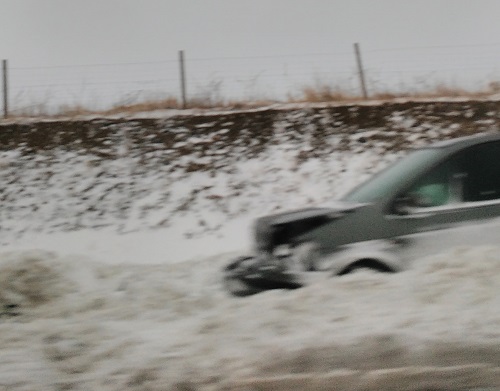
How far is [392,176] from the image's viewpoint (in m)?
5.66

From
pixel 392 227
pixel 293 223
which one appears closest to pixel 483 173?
pixel 392 227

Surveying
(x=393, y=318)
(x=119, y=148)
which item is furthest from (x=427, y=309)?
(x=119, y=148)

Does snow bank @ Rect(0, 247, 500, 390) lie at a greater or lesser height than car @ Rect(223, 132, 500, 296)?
lesser

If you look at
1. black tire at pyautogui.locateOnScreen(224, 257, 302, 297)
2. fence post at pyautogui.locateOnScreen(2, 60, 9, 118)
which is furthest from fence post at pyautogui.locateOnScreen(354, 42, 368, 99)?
black tire at pyautogui.locateOnScreen(224, 257, 302, 297)

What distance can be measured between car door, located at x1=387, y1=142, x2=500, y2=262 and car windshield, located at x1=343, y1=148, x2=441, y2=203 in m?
0.17

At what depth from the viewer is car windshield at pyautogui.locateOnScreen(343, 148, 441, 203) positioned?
5352mm

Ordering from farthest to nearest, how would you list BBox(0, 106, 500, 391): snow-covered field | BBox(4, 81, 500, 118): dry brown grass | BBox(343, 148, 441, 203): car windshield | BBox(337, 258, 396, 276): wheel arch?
BBox(4, 81, 500, 118): dry brown grass, BBox(343, 148, 441, 203): car windshield, BBox(337, 258, 396, 276): wheel arch, BBox(0, 106, 500, 391): snow-covered field

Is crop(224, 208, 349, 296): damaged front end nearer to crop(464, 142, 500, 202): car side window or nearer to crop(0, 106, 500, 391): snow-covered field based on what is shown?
crop(0, 106, 500, 391): snow-covered field

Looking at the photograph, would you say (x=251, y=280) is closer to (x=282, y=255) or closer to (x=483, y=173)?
(x=282, y=255)

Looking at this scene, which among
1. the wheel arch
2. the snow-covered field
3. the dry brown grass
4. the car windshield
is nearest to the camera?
the snow-covered field

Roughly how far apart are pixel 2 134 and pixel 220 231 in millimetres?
6567

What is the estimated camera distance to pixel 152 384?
335 centimetres

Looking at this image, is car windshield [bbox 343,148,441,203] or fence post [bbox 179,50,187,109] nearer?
car windshield [bbox 343,148,441,203]

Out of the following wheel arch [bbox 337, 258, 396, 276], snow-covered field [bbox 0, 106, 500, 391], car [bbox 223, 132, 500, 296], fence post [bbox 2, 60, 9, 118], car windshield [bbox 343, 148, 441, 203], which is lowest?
snow-covered field [bbox 0, 106, 500, 391]
